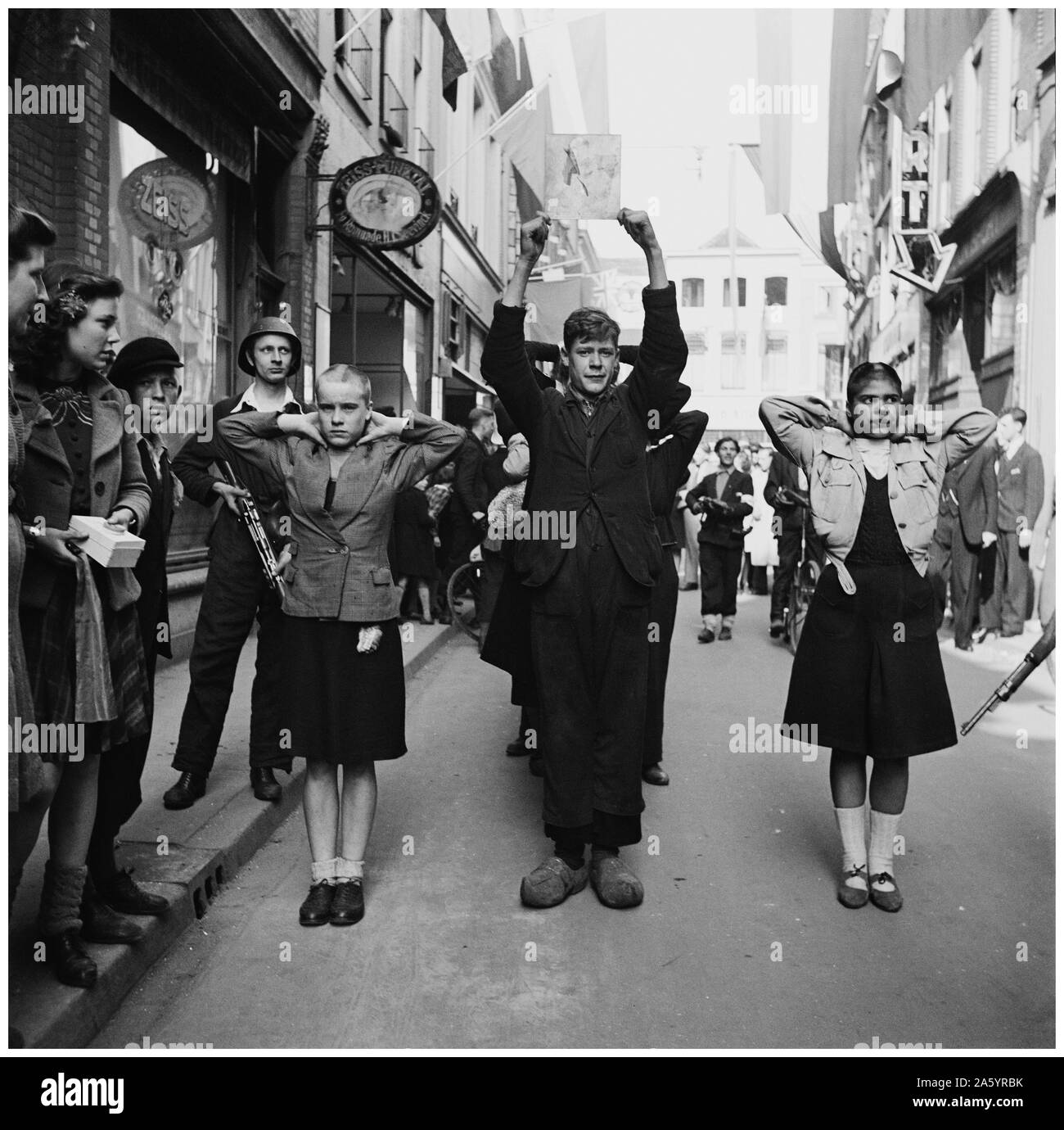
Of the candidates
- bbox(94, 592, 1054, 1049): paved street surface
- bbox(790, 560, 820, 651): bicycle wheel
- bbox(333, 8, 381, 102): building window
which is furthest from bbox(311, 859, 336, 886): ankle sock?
bbox(333, 8, 381, 102): building window

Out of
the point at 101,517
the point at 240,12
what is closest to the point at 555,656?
the point at 101,517

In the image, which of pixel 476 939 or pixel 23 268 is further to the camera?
pixel 476 939

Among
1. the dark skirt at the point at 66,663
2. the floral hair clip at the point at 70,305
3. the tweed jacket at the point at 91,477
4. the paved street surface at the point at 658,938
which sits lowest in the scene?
the paved street surface at the point at 658,938

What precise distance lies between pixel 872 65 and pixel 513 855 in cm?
1361

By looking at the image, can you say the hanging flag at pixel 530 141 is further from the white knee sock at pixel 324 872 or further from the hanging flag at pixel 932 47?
the white knee sock at pixel 324 872

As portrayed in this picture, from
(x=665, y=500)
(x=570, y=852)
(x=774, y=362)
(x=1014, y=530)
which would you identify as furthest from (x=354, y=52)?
(x=774, y=362)

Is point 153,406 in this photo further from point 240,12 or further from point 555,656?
point 240,12

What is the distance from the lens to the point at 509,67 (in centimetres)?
1592

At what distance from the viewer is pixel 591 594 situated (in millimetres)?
4301

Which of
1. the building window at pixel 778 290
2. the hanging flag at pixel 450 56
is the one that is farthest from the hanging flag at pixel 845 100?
the building window at pixel 778 290

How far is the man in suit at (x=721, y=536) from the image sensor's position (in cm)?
1138

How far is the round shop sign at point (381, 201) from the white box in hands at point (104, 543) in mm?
8971

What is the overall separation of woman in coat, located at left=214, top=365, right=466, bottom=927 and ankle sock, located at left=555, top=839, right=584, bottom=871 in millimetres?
803

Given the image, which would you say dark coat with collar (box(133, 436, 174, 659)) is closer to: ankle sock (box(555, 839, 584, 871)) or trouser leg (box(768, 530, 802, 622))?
ankle sock (box(555, 839, 584, 871))
